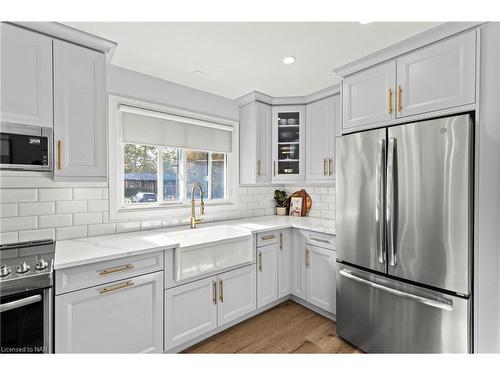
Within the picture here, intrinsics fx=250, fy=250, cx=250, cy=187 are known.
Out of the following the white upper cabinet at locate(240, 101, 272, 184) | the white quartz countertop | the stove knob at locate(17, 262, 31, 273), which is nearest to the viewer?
the stove knob at locate(17, 262, 31, 273)

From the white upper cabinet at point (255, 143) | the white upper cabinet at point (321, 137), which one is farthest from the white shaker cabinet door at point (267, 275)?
the white upper cabinet at point (321, 137)

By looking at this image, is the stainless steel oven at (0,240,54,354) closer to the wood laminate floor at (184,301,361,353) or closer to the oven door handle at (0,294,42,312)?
the oven door handle at (0,294,42,312)

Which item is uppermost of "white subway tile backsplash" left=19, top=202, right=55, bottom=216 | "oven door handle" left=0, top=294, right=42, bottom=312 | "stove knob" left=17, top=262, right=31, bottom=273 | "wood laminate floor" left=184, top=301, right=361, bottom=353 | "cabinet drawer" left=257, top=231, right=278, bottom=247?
"white subway tile backsplash" left=19, top=202, right=55, bottom=216

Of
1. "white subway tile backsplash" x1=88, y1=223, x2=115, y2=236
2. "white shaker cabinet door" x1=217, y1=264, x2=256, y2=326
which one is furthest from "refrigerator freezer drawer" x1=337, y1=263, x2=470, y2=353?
"white subway tile backsplash" x1=88, y1=223, x2=115, y2=236

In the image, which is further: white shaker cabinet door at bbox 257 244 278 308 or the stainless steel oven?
white shaker cabinet door at bbox 257 244 278 308

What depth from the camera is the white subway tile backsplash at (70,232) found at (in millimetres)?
1913

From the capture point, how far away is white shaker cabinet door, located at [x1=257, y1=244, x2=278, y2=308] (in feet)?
8.07

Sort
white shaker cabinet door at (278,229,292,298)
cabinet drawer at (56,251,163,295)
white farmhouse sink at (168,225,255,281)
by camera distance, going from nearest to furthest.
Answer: cabinet drawer at (56,251,163,295) → white farmhouse sink at (168,225,255,281) → white shaker cabinet door at (278,229,292,298)

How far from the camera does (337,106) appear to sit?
8.61 ft

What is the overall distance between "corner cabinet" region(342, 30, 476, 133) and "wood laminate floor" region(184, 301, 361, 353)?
179cm

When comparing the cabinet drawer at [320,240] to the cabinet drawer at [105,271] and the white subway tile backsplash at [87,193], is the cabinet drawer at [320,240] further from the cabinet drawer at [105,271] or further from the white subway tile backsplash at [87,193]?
the white subway tile backsplash at [87,193]

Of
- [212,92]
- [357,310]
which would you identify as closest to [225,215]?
[212,92]

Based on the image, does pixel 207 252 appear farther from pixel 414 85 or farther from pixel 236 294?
pixel 414 85

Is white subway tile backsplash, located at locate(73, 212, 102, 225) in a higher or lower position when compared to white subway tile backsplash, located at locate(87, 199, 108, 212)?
lower
